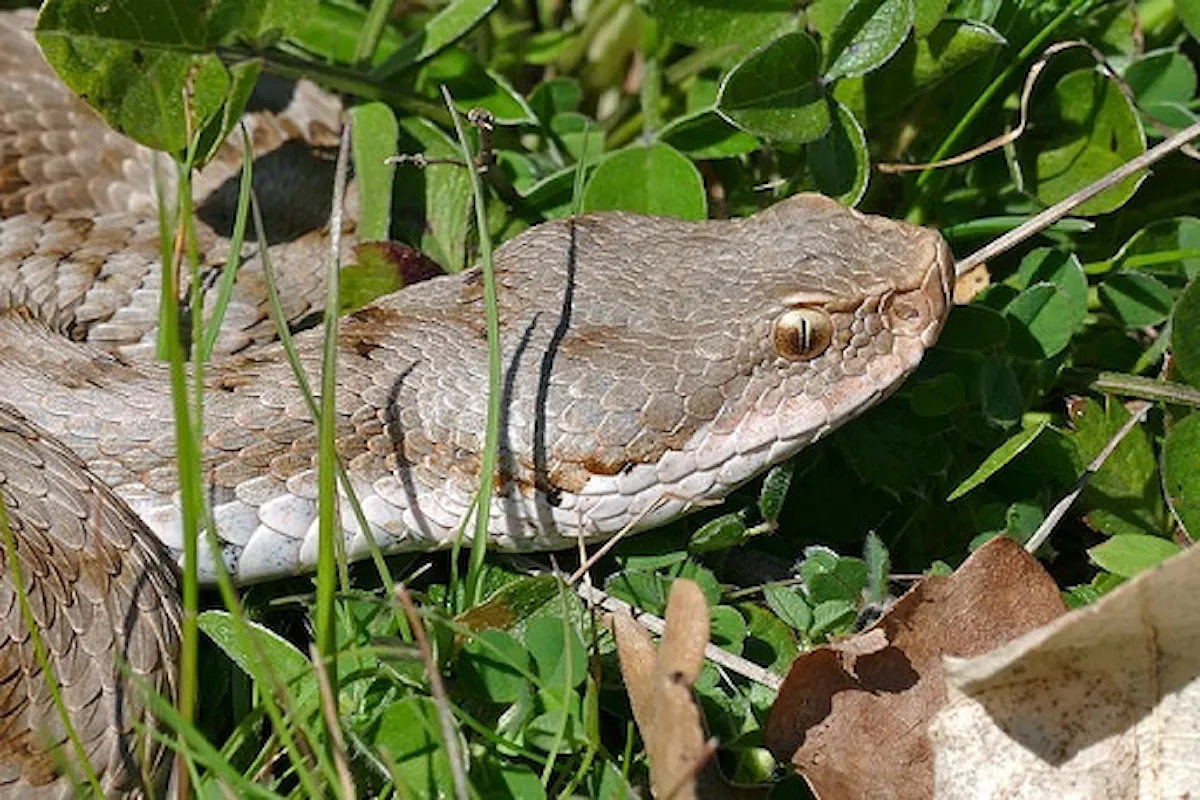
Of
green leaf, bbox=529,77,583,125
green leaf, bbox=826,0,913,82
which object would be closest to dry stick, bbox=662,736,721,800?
green leaf, bbox=826,0,913,82

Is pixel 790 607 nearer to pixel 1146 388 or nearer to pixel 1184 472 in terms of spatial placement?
pixel 1184 472

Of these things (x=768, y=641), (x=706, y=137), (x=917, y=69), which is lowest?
(x=768, y=641)

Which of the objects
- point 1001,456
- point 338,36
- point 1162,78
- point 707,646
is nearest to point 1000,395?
point 1001,456

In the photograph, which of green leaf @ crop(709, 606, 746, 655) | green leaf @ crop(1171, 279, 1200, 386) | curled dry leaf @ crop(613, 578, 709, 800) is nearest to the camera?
curled dry leaf @ crop(613, 578, 709, 800)

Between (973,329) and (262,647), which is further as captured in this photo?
(973,329)

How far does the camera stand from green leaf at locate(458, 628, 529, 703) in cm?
316

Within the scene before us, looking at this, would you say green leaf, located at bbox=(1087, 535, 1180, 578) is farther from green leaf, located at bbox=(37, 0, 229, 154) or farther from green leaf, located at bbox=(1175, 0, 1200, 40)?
green leaf, located at bbox=(37, 0, 229, 154)

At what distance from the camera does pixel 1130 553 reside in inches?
141

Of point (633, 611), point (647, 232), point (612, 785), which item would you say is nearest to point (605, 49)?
point (647, 232)

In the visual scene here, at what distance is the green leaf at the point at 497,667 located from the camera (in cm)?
316

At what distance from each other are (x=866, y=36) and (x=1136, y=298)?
3.06 feet

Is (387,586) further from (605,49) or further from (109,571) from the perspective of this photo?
(605,49)

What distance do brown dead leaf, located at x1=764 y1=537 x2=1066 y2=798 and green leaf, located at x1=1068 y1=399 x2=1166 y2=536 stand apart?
1.87 feet

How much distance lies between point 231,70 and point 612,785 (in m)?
1.99
